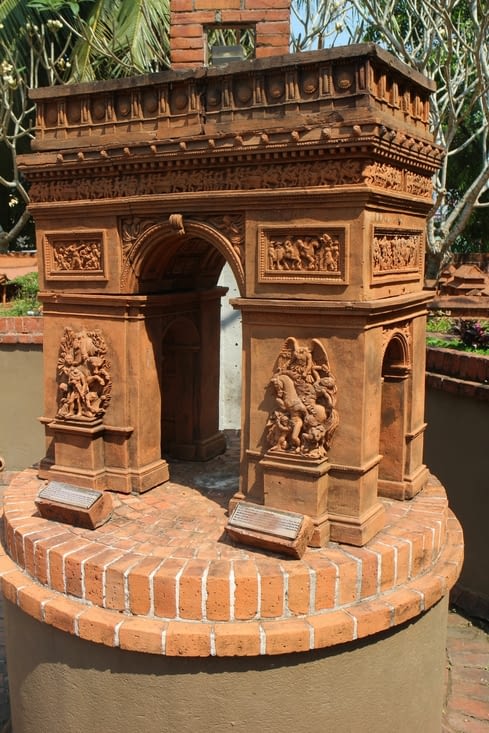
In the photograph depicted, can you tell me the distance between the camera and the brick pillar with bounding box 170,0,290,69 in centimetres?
616

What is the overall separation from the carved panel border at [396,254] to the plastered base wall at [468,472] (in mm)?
2506

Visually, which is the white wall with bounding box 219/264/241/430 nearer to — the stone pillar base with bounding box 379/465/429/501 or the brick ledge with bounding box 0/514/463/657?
the stone pillar base with bounding box 379/465/429/501

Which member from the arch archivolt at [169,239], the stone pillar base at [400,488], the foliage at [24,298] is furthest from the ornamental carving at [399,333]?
the foliage at [24,298]

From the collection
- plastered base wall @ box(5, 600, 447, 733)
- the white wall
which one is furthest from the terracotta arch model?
the white wall

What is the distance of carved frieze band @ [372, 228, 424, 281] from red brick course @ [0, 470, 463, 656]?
2.15 metres

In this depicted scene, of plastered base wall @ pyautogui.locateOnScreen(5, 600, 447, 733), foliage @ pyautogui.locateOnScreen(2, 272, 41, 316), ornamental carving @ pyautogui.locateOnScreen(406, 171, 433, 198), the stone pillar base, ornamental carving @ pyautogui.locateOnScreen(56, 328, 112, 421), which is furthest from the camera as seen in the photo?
foliage @ pyautogui.locateOnScreen(2, 272, 41, 316)

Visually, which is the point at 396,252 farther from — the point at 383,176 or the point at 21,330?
the point at 21,330

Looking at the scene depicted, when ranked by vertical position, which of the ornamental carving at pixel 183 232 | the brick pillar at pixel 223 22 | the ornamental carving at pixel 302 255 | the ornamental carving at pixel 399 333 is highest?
the brick pillar at pixel 223 22

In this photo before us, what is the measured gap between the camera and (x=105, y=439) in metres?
6.57

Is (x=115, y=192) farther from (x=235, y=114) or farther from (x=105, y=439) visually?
(x=105, y=439)

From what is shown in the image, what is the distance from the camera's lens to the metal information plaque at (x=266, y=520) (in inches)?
204

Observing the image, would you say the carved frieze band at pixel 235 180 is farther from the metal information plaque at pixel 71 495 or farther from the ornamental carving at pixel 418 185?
the metal information plaque at pixel 71 495

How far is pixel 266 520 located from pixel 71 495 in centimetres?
175

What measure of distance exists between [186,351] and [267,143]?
9.35ft
